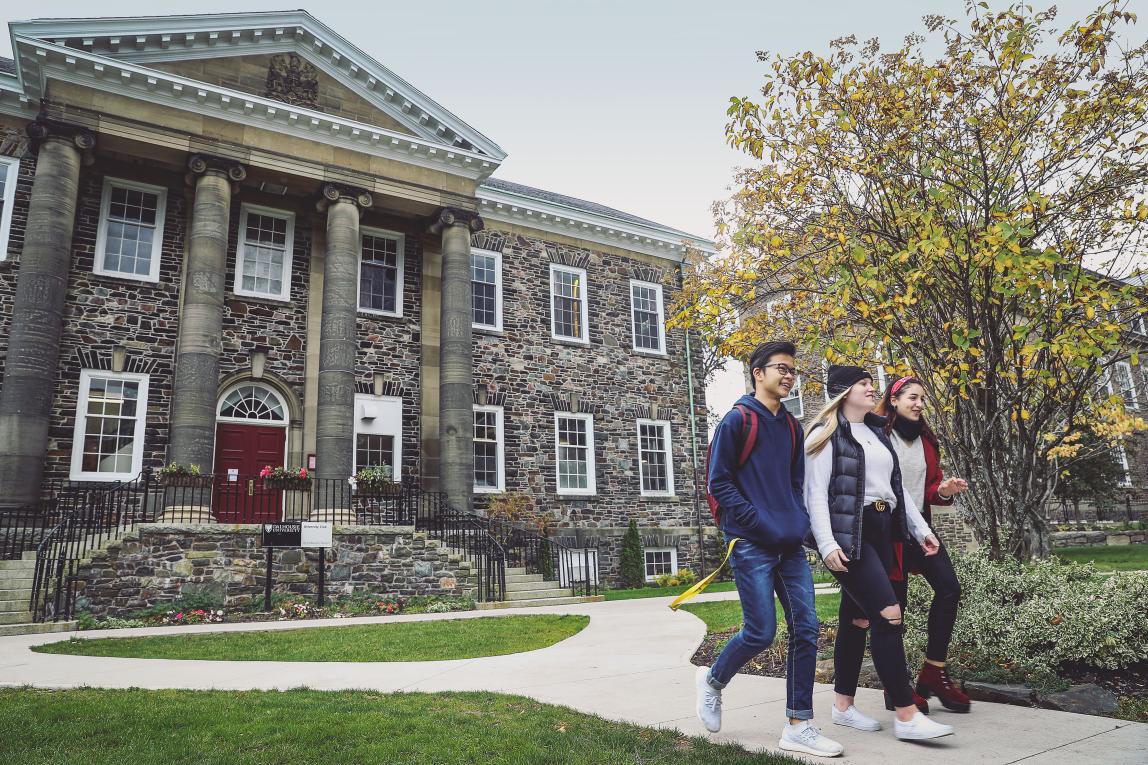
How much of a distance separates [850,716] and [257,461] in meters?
15.2

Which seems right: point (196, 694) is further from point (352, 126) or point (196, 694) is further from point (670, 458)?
point (670, 458)

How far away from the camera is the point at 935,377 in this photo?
7184 mm

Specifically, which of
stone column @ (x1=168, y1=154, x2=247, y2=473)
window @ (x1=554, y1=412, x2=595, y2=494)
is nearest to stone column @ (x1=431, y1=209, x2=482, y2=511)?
window @ (x1=554, y1=412, x2=595, y2=494)

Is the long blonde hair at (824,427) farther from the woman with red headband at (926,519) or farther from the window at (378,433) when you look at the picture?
the window at (378,433)

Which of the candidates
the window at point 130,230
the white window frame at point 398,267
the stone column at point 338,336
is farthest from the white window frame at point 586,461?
the window at point 130,230

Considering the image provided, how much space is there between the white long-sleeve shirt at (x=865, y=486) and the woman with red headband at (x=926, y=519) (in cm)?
16

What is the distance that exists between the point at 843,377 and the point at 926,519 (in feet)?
3.77

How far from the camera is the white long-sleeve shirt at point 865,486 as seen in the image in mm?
4141

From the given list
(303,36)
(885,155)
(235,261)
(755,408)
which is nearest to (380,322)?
(235,261)

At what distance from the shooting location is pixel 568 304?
22.2 m

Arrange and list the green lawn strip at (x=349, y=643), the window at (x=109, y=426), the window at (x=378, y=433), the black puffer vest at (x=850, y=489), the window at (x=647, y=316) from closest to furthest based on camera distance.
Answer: the black puffer vest at (x=850, y=489), the green lawn strip at (x=349, y=643), the window at (x=109, y=426), the window at (x=378, y=433), the window at (x=647, y=316)

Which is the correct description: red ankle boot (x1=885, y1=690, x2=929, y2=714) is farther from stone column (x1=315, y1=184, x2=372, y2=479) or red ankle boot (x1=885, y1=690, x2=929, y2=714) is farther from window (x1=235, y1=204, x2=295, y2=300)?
window (x1=235, y1=204, x2=295, y2=300)

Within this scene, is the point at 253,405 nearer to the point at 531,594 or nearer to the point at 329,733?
the point at 531,594

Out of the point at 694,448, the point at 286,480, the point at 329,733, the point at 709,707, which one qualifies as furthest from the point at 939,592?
the point at 694,448
